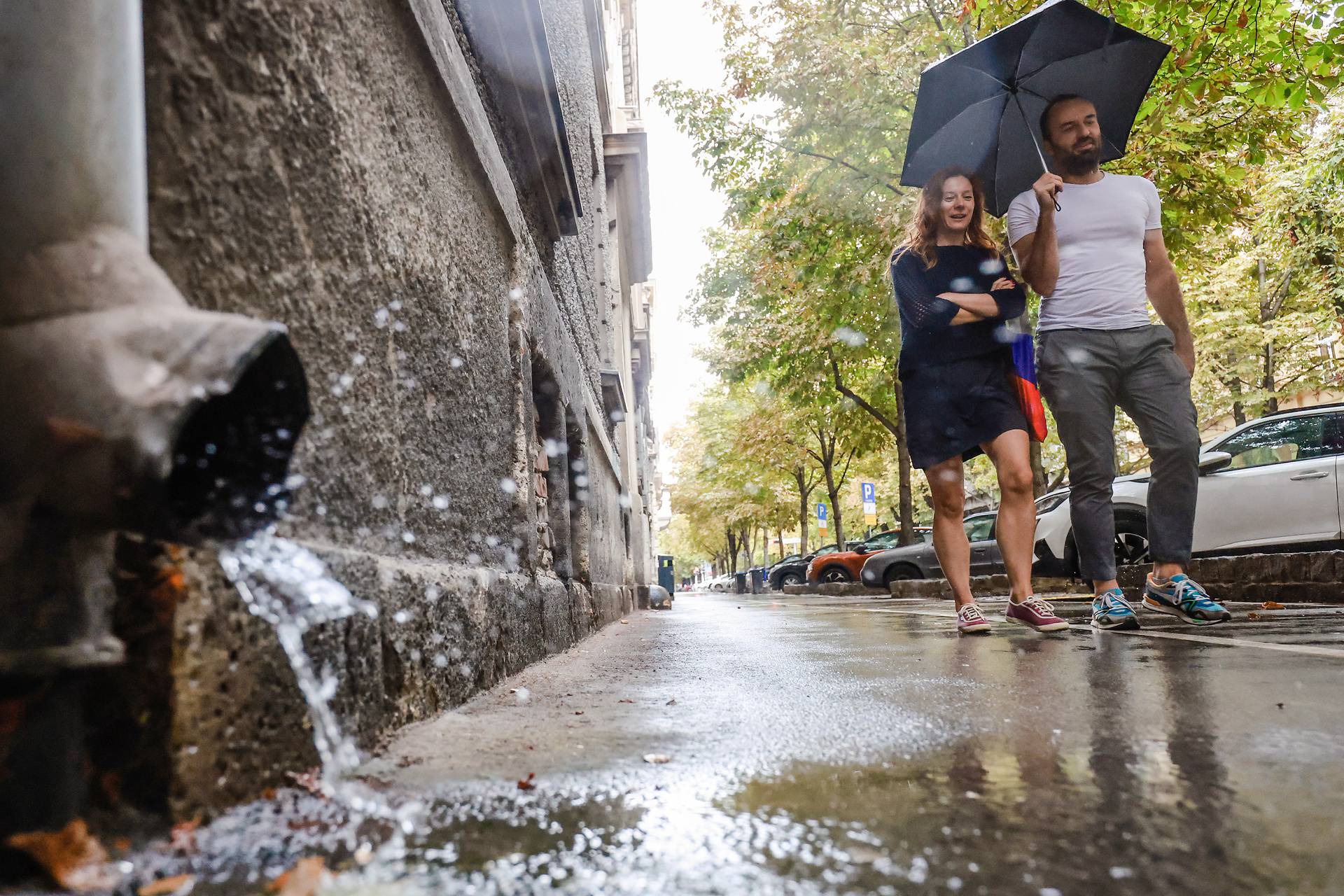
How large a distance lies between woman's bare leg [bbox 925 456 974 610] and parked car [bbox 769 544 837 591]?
79.4 ft

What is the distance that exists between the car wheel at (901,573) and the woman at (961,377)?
43.8 ft

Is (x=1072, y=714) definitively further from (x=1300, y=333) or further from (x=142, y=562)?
(x=1300, y=333)

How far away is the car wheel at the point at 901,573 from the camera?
1747cm

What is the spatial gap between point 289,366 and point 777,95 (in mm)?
12817

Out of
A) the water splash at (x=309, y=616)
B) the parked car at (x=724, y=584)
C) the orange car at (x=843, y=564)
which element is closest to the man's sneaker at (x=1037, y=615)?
the water splash at (x=309, y=616)

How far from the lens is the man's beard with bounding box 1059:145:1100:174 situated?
4375mm

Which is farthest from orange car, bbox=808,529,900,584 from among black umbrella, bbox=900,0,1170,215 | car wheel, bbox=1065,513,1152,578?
black umbrella, bbox=900,0,1170,215

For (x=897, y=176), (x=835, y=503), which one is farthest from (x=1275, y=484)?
(x=835, y=503)

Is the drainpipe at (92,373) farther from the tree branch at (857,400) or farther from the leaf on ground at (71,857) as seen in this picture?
the tree branch at (857,400)

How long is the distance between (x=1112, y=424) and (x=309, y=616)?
3.67 meters

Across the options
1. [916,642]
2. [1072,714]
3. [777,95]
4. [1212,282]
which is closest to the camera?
[1072,714]

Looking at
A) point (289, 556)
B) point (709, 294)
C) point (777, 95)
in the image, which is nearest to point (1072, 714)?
point (289, 556)

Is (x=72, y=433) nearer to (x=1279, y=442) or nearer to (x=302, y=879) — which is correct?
(x=302, y=879)

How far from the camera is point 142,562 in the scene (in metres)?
1.20
